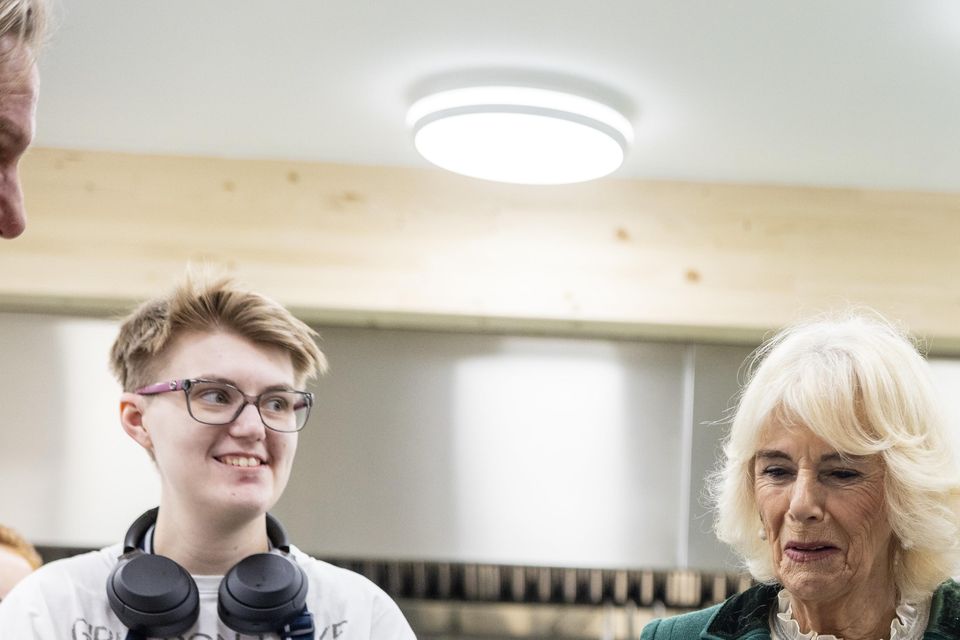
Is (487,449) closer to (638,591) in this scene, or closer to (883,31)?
(638,591)

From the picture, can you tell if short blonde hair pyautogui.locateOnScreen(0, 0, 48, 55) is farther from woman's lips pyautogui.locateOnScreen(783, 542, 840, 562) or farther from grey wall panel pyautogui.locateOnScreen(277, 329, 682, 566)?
grey wall panel pyautogui.locateOnScreen(277, 329, 682, 566)

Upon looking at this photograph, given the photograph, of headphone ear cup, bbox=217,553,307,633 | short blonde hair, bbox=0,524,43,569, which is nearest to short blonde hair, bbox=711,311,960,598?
headphone ear cup, bbox=217,553,307,633

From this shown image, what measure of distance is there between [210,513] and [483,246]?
198cm

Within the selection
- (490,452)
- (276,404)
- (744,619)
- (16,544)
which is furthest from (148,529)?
(490,452)

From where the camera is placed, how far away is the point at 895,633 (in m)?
1.88

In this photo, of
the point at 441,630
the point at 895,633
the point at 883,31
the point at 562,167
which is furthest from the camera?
the point at 441,630

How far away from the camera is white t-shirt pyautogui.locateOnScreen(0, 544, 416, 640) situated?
1807mm

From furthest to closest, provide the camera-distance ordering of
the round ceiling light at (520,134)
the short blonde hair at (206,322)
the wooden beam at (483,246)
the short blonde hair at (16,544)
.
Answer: the wooden beam at (483,246) → the round ceiling light at (520,134) → the short blonde hair at (16,544) → the short blonde hair at (206,322)

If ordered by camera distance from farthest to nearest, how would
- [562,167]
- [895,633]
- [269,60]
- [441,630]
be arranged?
[441,630], [562,167], [269,60], [895,633]

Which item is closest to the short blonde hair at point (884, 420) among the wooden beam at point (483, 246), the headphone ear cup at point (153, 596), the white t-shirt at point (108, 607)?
the white t-shirt at point (108, 607)

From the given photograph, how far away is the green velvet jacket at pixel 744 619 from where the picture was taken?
6.19 feet

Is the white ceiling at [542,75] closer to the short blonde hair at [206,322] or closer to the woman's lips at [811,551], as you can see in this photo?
the short blonde hair at [206,322]

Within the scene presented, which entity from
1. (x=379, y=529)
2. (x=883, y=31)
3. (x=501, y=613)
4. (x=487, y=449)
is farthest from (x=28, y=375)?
(x=883, y=31)

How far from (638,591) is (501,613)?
1.51 ft
